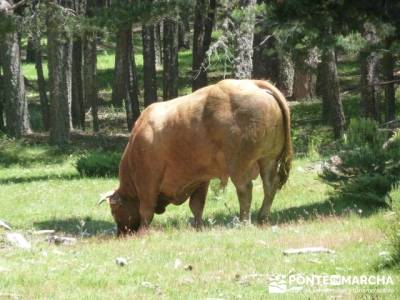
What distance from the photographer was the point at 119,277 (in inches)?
329

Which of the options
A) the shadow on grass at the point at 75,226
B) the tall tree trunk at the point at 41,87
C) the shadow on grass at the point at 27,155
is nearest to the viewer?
the shadow on grass at the point at 75,226

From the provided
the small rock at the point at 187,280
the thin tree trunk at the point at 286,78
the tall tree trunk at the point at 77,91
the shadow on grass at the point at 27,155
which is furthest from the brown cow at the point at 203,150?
the tall tree trunk at the point at 77,91

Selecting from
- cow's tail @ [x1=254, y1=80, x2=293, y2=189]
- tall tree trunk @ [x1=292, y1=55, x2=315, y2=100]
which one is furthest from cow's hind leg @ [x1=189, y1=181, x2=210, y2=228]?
tall tree trunk @ [x1=292, y1=55, x2=315, y2=100]

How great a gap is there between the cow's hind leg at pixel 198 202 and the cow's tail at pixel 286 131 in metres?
1.45

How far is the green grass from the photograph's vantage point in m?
7.82

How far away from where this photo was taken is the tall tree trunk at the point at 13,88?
100ft

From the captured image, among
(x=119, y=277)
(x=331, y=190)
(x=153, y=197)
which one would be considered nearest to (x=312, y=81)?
(x=331, y=190)

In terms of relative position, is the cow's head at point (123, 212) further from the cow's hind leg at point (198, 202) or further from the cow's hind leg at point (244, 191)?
the cow's hind leg at point (244, 191)

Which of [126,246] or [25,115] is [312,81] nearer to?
[25,115]

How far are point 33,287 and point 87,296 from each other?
816mm

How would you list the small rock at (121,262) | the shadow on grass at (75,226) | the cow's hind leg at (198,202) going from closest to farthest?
the small rock at (121,262), the cow's hind leg at (198,202), the shadow on grass at (75,226)

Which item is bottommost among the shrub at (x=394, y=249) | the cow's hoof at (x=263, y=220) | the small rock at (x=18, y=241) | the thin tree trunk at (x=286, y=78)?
the thin tree trunk at (x=286, y=78)

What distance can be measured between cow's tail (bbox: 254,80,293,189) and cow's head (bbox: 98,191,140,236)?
264 cm

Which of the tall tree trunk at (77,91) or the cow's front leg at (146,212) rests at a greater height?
the cow's front leg at (146,212)
